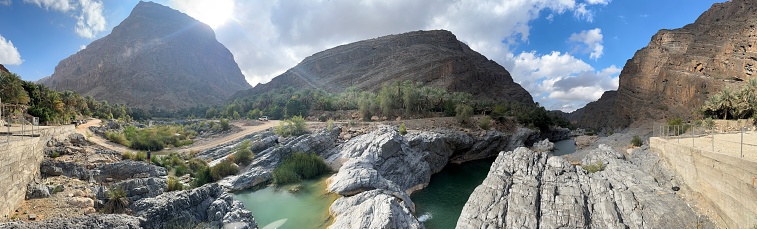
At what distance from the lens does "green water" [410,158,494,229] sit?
56.7 feet

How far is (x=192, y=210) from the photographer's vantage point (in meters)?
12.5

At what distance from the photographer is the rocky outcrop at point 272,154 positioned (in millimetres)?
19750

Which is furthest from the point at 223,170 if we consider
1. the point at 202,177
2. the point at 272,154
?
the point at 272,154

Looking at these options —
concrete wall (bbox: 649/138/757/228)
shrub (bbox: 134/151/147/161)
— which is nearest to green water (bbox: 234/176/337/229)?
shrub (bbox: 134/151/147/161)

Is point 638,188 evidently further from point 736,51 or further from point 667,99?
point 667,99

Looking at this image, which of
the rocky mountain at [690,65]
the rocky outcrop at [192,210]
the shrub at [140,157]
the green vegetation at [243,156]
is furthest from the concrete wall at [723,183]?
the rocky mountain at [690,65]

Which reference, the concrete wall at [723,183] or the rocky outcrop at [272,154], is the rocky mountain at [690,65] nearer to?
the concrete wall at [723,183]

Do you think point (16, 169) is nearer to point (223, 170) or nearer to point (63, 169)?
point (63, 169)

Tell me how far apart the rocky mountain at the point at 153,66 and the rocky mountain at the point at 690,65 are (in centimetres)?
11989

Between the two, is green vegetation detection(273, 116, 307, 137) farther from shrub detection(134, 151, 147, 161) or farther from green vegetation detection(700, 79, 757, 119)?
green vegetation detection(700, 79, 757, 119)

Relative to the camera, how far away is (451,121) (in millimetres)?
38125

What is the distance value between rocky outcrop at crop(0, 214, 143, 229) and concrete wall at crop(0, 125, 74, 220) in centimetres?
368

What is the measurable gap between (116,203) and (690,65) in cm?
7015

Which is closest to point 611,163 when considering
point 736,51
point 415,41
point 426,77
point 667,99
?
point 736,51
